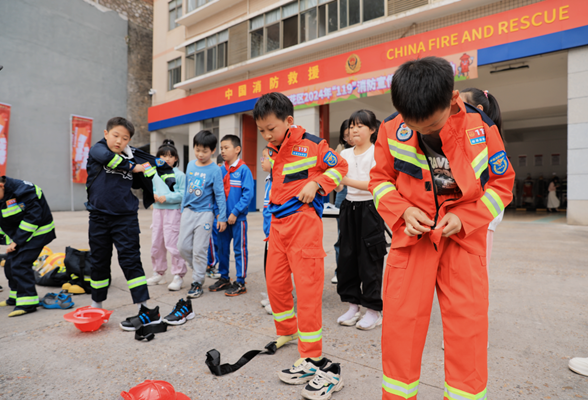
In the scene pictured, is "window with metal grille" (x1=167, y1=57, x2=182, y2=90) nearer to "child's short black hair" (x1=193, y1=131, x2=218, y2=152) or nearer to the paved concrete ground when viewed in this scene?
"child's short black hair" (x1=193, y1=131, x2=218, y2=152)

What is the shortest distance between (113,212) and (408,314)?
2.49 metres

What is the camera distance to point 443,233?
1300 millimetres

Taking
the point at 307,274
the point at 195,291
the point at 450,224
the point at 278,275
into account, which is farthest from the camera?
the point at 195,291

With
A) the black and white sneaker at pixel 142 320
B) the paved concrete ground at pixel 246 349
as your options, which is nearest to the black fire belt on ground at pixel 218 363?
the paved concrete ground at pixel 246 349

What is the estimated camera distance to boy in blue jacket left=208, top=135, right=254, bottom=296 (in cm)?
379

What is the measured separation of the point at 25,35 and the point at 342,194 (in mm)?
17072

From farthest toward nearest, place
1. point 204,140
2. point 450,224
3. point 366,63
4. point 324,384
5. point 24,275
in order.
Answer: point 366,63 → point 204,140 → point 24,275 → point 324,384 → point 450,224

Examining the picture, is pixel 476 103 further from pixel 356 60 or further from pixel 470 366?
pixel 356 60

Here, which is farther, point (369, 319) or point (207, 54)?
point (207, 54)

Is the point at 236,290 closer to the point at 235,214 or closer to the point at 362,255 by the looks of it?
the point at 235,214

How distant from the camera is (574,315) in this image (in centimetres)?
282

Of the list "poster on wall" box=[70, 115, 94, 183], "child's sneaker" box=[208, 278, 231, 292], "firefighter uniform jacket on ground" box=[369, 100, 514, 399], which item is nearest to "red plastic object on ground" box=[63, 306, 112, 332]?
"child's sneaker" box=[208, 278, 231, 292]

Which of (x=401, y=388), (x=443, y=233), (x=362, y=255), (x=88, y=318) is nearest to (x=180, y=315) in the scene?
(x=88, y=318)

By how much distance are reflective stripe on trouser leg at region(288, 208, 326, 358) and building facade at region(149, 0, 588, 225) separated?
9173 millimetres
